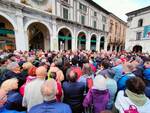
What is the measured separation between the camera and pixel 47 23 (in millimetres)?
16344

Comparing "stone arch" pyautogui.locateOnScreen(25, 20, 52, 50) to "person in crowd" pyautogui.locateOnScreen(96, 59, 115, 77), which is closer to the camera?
"person in crowd" pyautogui.locateOnScreen(96, 59, 115, 77)

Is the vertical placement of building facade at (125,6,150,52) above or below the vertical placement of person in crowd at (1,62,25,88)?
above

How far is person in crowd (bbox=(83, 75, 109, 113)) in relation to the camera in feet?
7.67

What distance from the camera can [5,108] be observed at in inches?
76.4

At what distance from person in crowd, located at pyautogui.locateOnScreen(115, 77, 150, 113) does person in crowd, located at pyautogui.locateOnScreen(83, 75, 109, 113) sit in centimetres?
50

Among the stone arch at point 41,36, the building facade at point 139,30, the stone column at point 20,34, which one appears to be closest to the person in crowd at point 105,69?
the stone column at point 20,34

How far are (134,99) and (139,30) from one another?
28.7 m

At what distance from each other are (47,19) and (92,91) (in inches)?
613

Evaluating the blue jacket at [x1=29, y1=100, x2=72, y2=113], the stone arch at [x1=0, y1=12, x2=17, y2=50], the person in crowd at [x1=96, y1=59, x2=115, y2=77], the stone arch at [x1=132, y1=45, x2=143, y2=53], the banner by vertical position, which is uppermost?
the banner

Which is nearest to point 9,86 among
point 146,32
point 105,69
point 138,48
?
point 105,69

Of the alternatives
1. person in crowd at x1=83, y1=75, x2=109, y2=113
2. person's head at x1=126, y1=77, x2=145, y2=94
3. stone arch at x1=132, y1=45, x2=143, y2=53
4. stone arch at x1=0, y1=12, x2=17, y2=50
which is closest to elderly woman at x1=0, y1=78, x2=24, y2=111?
person in crowd at x1=83, y1=75, x2=109, y2=113

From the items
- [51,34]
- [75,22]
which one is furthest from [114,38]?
[51,34]

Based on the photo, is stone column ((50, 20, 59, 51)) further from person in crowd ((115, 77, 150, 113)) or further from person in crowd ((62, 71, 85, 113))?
person in crowd ((115, 77, 150, 113))

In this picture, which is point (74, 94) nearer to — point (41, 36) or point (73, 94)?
point (73, 94)
